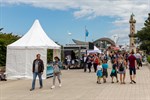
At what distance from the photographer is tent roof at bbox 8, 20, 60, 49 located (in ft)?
74.0

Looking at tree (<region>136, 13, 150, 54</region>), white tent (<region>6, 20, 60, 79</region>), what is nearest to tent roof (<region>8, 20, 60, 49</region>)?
white tent (<region>6, 20, 60, 79</region>)

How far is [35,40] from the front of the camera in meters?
23.0

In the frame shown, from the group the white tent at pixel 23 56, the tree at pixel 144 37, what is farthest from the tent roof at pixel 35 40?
the tree at pixel 144 37

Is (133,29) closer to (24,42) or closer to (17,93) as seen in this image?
(24,42)

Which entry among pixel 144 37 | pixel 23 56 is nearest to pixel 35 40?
pixel 23 56

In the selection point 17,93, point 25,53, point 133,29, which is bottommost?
point 17,93

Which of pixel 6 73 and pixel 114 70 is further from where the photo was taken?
pixel 6 73

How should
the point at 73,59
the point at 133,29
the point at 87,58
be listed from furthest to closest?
1. the point at 133,29
2. the point at 73,59
3. the point at 87,58

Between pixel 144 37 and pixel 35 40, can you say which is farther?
pixel 144 37

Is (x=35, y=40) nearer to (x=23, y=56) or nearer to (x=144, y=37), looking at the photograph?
(x=23, y=56)

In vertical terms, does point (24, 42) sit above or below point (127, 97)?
above

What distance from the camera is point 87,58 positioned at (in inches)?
1227

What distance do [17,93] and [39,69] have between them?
7.14ft

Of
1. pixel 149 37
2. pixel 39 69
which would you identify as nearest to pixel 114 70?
pixel 39 69
